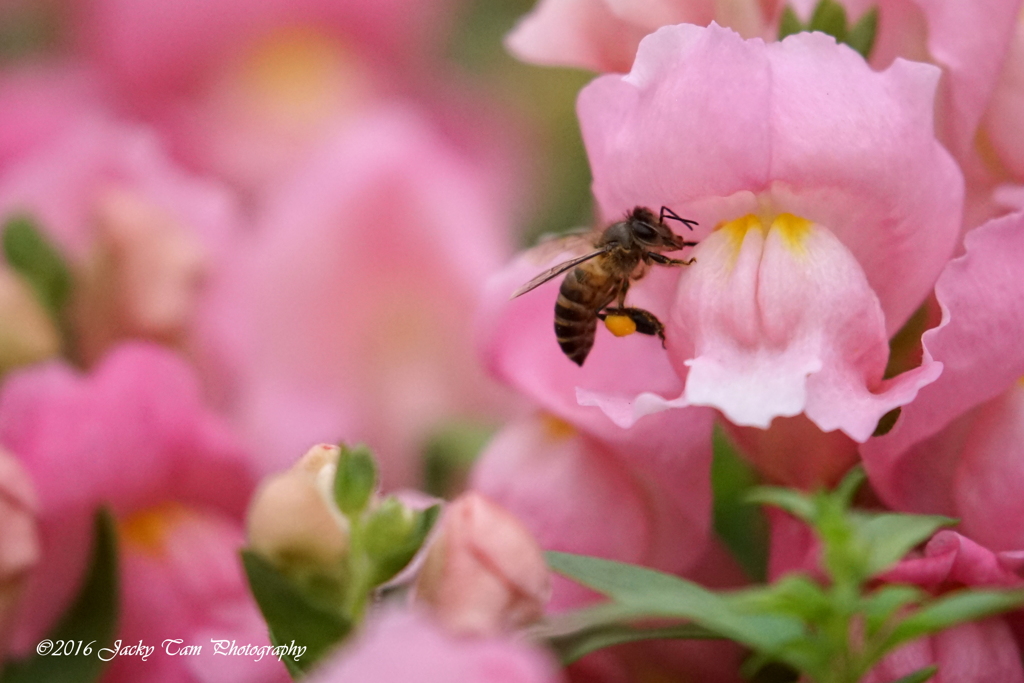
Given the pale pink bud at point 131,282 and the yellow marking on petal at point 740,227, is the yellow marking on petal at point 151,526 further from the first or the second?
the yellow marking on petal at point 740,227

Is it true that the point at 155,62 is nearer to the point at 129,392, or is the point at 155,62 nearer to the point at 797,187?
the point at 129,392

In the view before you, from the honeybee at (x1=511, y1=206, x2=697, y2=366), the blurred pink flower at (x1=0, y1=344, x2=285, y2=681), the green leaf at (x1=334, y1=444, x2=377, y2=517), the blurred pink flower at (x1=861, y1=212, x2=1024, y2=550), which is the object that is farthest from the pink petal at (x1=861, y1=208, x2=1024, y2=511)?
the blurred pink flower at (x1=0, y1=344, x2=285, y2=681)

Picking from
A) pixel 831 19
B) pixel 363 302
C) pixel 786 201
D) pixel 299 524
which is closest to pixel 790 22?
pixel 831 19

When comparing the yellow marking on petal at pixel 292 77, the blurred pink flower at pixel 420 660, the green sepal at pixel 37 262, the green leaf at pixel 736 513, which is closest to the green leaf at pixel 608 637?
the blurred pink flower at pixel 420 660

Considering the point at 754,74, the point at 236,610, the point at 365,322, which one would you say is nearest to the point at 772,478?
the point at 754,74

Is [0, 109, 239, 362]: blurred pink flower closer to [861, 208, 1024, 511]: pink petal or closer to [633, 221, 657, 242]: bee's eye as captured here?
[633, 221, 657, 242]: bee's eye
